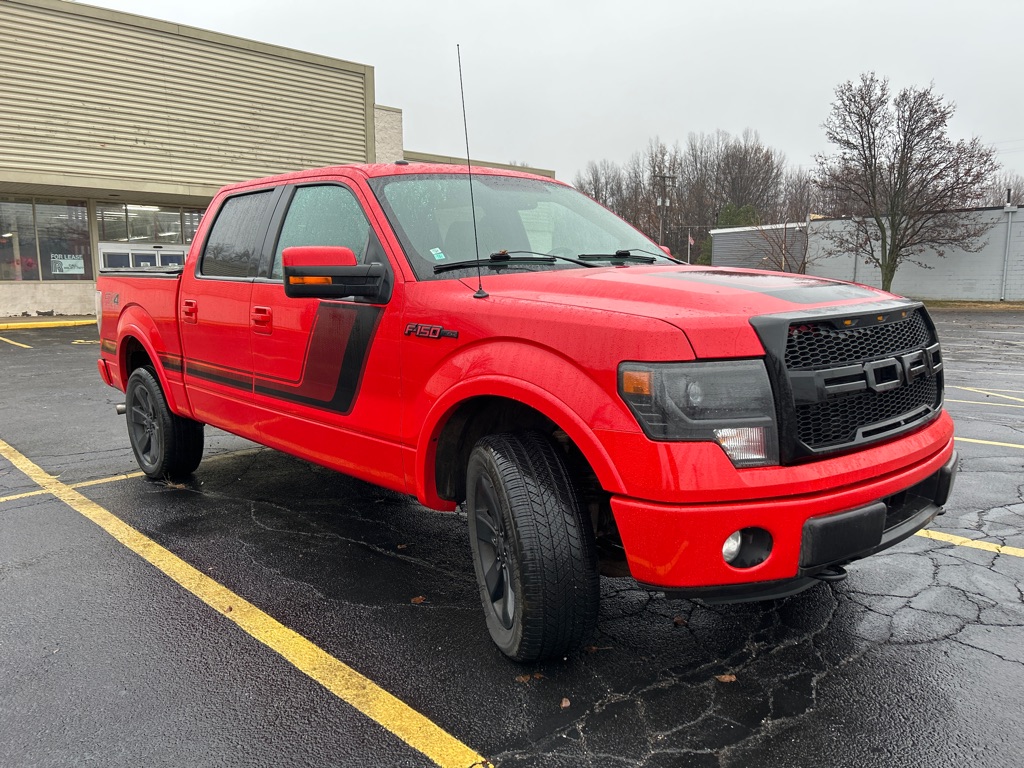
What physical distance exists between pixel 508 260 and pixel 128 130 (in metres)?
19.8

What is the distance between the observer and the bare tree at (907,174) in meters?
30.6

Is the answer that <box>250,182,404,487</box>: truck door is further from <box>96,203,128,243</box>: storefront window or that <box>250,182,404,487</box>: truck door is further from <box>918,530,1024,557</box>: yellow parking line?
<box>96,203,128,243</box>: storefront window

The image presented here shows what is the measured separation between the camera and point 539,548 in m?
2.54

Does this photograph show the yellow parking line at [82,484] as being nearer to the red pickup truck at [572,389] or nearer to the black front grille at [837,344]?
the red pickup truck at [572,389]

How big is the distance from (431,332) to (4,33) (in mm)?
20178

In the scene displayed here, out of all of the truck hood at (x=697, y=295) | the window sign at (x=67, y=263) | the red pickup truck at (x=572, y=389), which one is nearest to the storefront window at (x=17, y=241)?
the window sign at (x=67, y=263)

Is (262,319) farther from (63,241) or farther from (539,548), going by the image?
(63,241)

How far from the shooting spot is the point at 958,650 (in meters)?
2.90

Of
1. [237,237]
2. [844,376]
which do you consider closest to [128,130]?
[237,237]

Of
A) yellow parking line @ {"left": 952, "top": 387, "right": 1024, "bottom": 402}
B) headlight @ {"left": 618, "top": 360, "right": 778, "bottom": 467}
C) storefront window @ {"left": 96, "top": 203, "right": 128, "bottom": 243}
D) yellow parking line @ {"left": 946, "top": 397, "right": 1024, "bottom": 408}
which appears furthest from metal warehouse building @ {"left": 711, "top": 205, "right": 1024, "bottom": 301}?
headlight @ {"left": 618, "top": 360, "right": 778, "bottom": 467}

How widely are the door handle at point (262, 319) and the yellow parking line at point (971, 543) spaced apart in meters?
3.61

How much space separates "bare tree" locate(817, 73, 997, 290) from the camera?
3062cm

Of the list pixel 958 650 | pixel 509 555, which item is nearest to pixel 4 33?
pixel 509 555

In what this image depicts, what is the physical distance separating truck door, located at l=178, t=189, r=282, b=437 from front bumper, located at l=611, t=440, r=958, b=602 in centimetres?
260
